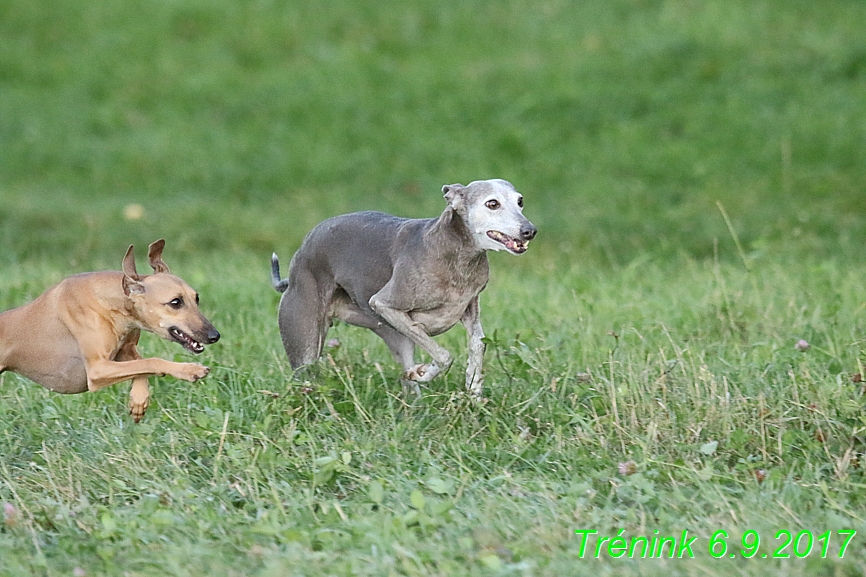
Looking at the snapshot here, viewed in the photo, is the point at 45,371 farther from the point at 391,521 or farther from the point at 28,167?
the point at 28,167

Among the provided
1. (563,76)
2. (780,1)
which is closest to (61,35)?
(563,76)

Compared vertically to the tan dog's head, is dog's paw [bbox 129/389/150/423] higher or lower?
lower

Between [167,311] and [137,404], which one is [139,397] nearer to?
[137,404]

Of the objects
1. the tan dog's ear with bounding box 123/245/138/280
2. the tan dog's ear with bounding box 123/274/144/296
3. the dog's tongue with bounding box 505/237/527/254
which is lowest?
the tan dog's ear with bounding box 123/274/144/296

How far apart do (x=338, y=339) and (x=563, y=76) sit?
8.29 m

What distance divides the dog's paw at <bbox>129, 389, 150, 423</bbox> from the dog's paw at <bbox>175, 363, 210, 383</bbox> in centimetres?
34

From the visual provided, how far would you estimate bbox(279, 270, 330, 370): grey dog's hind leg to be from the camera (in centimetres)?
621

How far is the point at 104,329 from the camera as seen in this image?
5.41m

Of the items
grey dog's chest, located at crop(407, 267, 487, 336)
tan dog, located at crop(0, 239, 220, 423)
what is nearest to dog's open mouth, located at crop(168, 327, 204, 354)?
tan dog, located at crop(0, 239, 220, 423)

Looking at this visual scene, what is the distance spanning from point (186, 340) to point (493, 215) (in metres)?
1.50

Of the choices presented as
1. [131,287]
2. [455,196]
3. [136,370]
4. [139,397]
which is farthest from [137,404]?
[455,196]

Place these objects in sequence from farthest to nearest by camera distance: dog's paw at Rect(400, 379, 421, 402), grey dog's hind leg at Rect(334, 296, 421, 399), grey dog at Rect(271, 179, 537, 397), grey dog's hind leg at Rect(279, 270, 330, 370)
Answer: grey dog's hind leg at Rect(334, 296, 421, 399), grey dog's hind leg at Rect(279, 270, 330, 370), dog's paw at Rect(400, 379, 421, 402), grey dog at Rect(271, 179, 537, 397)

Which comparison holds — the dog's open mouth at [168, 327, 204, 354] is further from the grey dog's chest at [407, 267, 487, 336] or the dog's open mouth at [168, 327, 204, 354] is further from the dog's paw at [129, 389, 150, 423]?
the grey dog's chest at [407, 267, 487, 336]

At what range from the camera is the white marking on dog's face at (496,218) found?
5.57 metres
